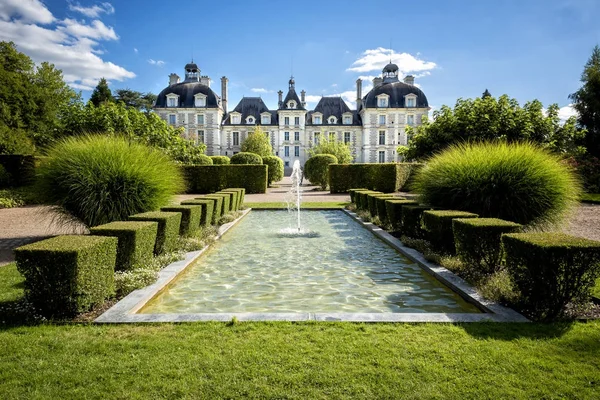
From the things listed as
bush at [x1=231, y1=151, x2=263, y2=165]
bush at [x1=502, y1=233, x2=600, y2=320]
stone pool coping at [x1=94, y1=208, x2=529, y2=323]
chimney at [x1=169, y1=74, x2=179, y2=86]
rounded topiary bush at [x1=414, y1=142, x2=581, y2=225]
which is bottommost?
stone pool coping at [x1=94, y1=208, x2=529, y2=323]

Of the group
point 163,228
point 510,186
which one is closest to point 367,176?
point 510,186

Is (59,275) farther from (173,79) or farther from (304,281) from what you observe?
(173,79)

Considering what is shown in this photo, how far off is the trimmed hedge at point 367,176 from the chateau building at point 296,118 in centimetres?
2779

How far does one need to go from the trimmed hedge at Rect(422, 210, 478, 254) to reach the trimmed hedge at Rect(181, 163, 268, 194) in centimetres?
1578

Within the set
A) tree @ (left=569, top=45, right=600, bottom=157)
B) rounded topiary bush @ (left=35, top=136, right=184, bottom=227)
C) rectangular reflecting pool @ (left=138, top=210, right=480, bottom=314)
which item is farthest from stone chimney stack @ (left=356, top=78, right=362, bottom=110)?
rounded topiary bush @ (left=35, top=136, right=184, bottom=227)

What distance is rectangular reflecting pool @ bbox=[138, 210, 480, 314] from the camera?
4.11 meters

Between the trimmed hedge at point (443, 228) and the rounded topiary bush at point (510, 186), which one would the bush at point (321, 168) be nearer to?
the rounded topiary bush at point (510, 186)

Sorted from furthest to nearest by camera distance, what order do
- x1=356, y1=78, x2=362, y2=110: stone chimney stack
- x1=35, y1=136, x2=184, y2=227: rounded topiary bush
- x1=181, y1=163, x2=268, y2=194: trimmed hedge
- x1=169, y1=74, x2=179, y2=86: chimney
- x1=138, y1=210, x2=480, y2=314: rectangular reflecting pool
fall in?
1. x1=356, y1=78, x2=362, y2=110: stone chimney stack
2. x1=169, y1=74, x2=179, y2=86: chimney
3. x1=181, y1=163, x2=268, y2=194: trimmed hedge
4. x1=35, y1=136, x2=184, y2=227: rounded topiary bush
5. x1=138, y1=210, x2=480, y2=314: rectangular reflecting pool

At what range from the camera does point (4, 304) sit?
12.4 feet

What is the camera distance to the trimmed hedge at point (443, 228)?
577cm

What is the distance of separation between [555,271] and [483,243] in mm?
1272

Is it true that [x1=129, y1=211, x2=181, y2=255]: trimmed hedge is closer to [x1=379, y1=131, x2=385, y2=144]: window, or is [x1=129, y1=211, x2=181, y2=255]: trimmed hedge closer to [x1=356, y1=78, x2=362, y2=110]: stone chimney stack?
[x1=379, y1=131, x2=385, y2=144]: window

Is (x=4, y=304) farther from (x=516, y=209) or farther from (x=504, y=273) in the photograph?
(x=516, y=209)

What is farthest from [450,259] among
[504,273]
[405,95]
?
[405,95]
